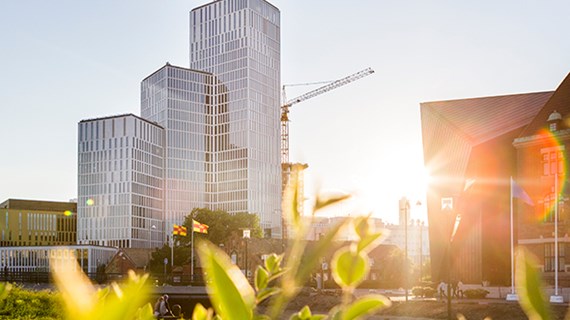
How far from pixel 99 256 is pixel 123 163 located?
33.4 meters

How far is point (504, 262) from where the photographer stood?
52688 millimetres

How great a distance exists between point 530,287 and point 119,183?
135124 millimetres

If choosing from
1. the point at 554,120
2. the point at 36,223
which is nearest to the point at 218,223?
the point at 36,223

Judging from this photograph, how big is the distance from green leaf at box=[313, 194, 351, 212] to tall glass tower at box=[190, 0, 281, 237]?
140m

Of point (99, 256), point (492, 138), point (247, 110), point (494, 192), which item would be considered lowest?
point (99, 256)

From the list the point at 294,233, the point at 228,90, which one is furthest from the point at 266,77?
the point at 294,233

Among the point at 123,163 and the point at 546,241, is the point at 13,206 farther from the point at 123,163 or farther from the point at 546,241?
the point at 546,241

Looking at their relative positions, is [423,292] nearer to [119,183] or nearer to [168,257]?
[168,257]

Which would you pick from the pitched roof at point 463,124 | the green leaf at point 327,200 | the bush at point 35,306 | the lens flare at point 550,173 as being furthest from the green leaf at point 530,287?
the pitched roof at point 463,124

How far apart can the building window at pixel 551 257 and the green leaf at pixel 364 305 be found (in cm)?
4748

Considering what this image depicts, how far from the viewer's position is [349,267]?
924 mm

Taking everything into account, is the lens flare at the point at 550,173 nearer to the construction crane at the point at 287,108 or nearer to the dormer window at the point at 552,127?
the dormer window at the point at 552,127

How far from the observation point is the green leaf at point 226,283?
71 cm

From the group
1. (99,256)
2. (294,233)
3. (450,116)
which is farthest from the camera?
(99,256)
